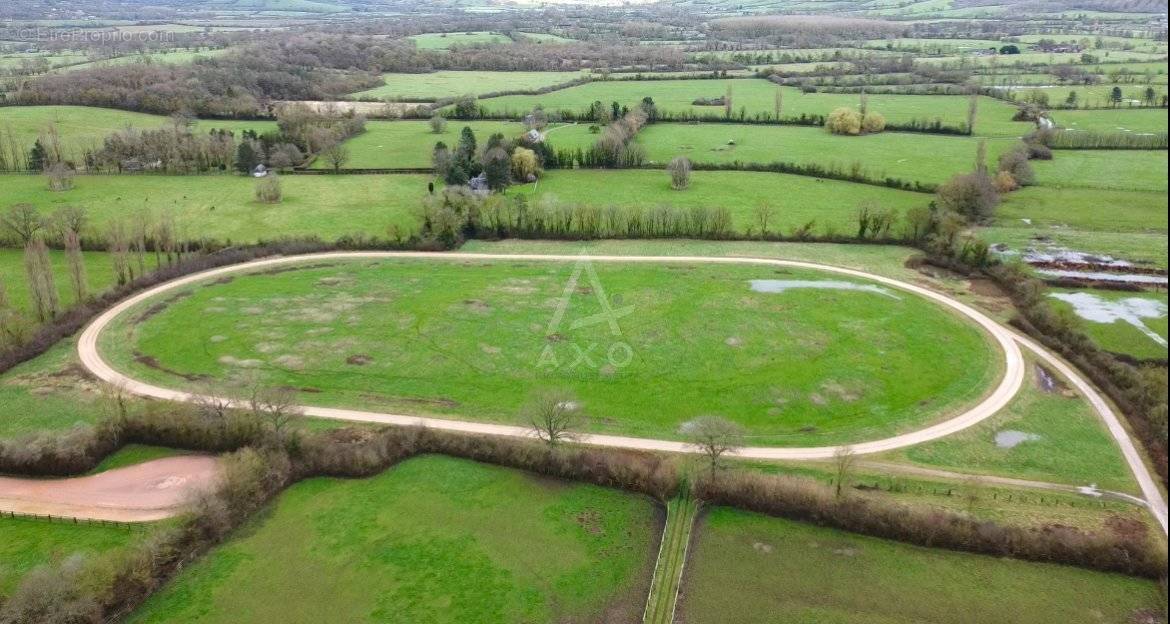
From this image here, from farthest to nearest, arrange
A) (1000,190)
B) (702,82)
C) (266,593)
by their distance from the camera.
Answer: (702,82), (1000,190), (266,593)

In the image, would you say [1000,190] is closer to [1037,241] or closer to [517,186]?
[1037,241]

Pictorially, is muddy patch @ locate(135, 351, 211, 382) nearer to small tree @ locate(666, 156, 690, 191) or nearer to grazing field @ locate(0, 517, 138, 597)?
grazing field @ locate(0, 517, 138, 597)

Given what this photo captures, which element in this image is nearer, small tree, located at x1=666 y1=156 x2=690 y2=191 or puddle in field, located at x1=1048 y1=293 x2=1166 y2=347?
puddle in field, located at x1=1048 y1=293 x2=1166 y2=347

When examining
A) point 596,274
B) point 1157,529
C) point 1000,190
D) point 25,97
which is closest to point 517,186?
point 596,274

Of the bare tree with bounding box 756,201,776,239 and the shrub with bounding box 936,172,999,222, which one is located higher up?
the shrub with bounding box 936,172,999,222

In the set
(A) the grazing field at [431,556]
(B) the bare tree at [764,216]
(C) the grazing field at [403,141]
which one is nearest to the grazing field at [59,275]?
(C) the grazing field at [403,141]

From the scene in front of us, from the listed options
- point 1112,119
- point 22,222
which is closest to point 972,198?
point 1112,119

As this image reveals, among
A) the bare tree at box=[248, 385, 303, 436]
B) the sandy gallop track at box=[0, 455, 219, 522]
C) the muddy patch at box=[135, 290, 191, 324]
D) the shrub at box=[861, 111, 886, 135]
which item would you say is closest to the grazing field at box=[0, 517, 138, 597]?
the sandy gallop track at box=[0, 455, 219, 522]

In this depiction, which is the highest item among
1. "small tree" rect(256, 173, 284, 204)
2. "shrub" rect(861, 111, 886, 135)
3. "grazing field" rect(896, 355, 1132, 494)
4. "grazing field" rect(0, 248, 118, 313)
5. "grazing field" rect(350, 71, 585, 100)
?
"grazing field" rect(350, 71, 585, 100)
